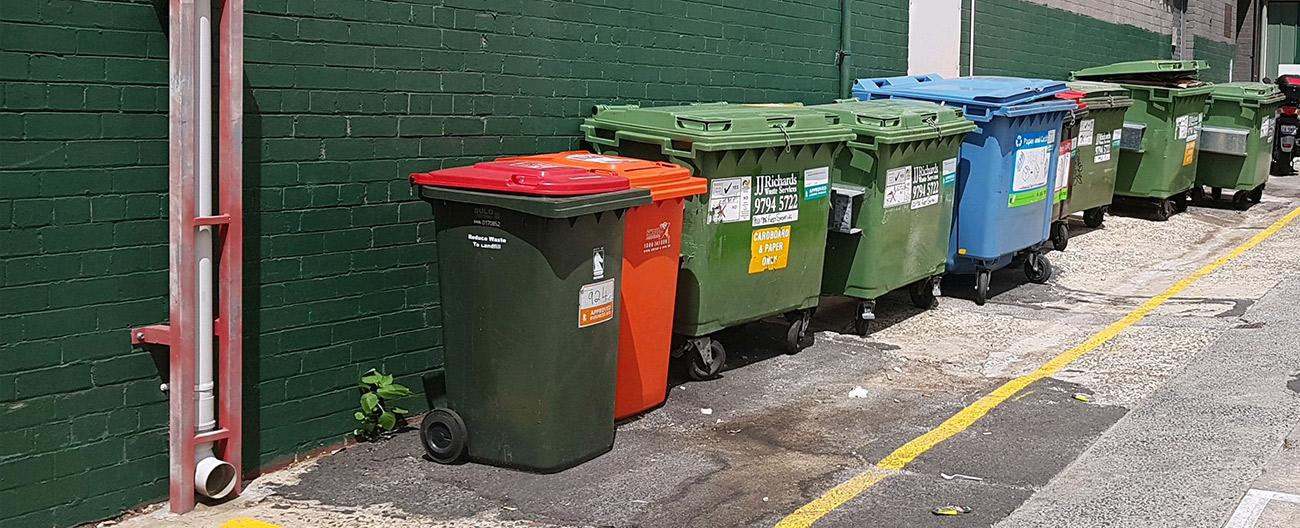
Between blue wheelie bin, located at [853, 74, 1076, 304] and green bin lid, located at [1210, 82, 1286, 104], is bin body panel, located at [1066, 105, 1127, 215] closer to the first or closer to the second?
blue wheelie bin, located at [853, 74, 1076, 304]

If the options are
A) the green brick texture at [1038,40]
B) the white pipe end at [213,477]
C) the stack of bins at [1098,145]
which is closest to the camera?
the white pipe end at [213,477]

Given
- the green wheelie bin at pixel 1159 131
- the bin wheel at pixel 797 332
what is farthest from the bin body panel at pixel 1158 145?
the bin wheel at pixel 797 332

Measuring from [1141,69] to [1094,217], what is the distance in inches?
81.6

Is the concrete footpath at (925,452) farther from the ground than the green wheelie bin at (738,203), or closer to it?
closer to it

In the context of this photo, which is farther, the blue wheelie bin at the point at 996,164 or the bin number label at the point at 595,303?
the blue wheelie bin at the point at 996,164

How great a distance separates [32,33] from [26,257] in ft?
2.75

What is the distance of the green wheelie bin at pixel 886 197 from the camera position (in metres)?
8.94

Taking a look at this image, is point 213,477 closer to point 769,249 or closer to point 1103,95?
point 769,249

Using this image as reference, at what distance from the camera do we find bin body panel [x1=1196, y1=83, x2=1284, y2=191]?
54.4ft

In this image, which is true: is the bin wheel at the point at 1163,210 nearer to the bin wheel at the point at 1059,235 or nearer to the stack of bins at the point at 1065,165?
the stack of bins at the point at 1065,165

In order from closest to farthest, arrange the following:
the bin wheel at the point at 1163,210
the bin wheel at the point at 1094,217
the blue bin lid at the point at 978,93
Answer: the blue bin lid at the point at 978,93 → the bin wheel at the point at 1094,217 → the bin wheel at the point at 1163,210

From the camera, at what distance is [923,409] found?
7.44m

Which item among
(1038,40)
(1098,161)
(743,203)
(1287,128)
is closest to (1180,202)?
(1038,40)

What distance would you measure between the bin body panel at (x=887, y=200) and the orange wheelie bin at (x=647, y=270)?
1987mm
